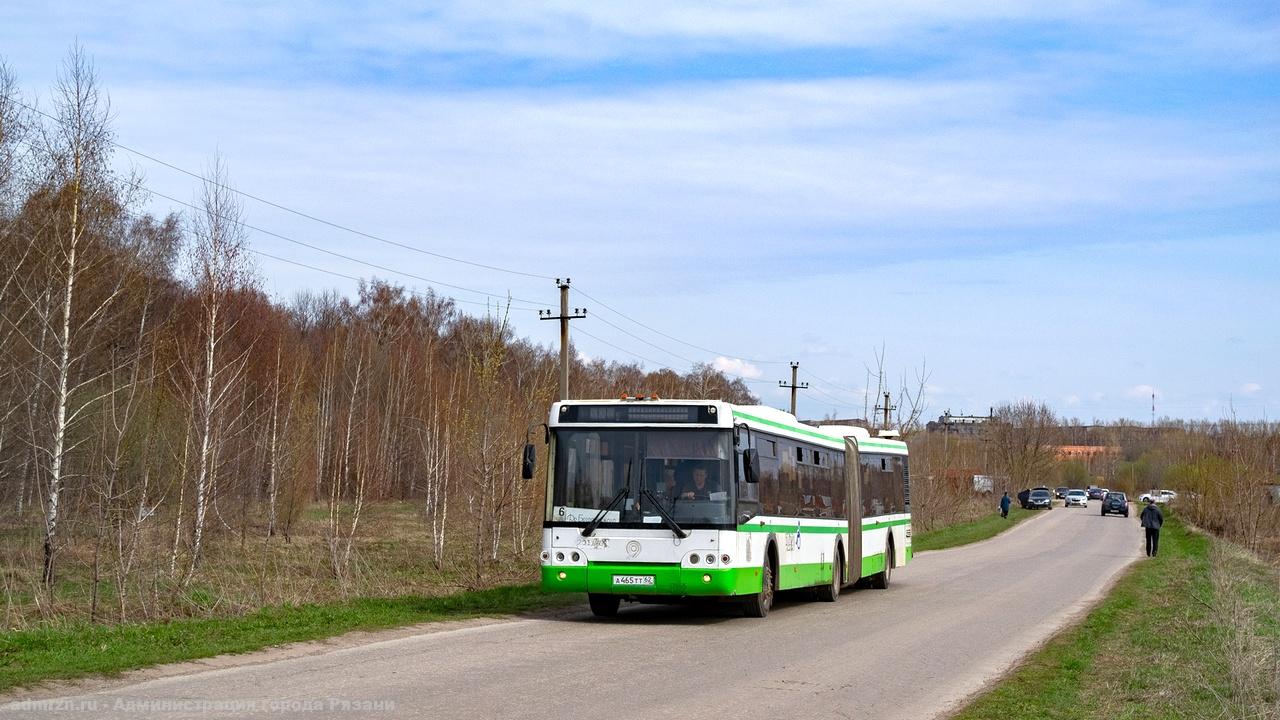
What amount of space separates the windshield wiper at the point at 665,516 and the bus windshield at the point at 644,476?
1cm

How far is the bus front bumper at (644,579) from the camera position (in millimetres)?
17469

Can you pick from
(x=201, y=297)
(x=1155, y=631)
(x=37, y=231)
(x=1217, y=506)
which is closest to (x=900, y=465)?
(x=1155, y=631)

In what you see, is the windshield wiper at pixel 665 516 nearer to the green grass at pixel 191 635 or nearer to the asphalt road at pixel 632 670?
the asphalt road at pixel 632 670

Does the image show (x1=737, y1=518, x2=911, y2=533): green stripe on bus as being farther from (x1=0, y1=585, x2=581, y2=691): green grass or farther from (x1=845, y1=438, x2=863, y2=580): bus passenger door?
(x1=0, y1=585, x2=581, y2=691): green grass

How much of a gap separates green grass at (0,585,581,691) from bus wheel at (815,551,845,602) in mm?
6386

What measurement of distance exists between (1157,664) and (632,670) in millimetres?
5788

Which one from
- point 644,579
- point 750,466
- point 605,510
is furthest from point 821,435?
point 644,579

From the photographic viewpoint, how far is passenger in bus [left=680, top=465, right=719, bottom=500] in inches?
704

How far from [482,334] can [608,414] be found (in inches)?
379

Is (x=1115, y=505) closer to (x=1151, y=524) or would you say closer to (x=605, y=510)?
(x=1151, y=524)

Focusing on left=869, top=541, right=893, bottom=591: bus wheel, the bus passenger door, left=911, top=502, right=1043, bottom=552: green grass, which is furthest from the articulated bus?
left=911, top=502, right=1043, bottom=552: green grass

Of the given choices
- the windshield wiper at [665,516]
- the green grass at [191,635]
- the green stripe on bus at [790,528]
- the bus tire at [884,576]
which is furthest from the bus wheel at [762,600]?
the bus tire at [884,576]

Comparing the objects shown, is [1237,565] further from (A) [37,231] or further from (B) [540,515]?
(A) [37,231]

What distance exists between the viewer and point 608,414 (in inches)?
727
